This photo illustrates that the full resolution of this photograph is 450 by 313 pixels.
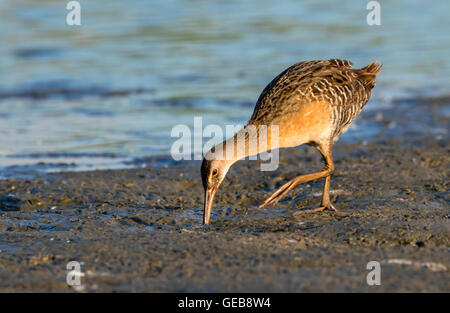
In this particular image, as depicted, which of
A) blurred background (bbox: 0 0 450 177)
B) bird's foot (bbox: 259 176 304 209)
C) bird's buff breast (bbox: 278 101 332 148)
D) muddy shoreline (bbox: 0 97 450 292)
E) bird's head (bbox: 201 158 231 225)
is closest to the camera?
muddy shoreline (bbox: 0 97 450 292)

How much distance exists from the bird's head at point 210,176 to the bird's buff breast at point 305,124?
2.04ft

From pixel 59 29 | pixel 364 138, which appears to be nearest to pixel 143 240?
pixel 364 138

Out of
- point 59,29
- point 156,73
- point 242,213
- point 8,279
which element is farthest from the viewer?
point 59,29

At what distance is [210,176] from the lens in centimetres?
680

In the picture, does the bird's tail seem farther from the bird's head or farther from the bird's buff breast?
the bird's head

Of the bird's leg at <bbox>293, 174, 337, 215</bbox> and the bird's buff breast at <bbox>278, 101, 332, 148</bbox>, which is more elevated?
the bird's buff breast at <bbox>278, 101, 332, 148</bbox>

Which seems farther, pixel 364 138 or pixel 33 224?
pixel 364 138

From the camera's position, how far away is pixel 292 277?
5.13m

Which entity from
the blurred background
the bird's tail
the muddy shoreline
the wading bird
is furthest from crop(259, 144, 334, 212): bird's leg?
the blurred background

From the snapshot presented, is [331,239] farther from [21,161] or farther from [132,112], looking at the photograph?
[132,112]

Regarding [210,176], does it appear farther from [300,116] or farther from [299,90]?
[299,90]

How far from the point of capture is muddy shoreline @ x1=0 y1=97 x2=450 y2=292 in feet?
17.0

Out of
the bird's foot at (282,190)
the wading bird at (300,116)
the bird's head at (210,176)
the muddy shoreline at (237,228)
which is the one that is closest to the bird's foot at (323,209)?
the wading bird at (300,116)
